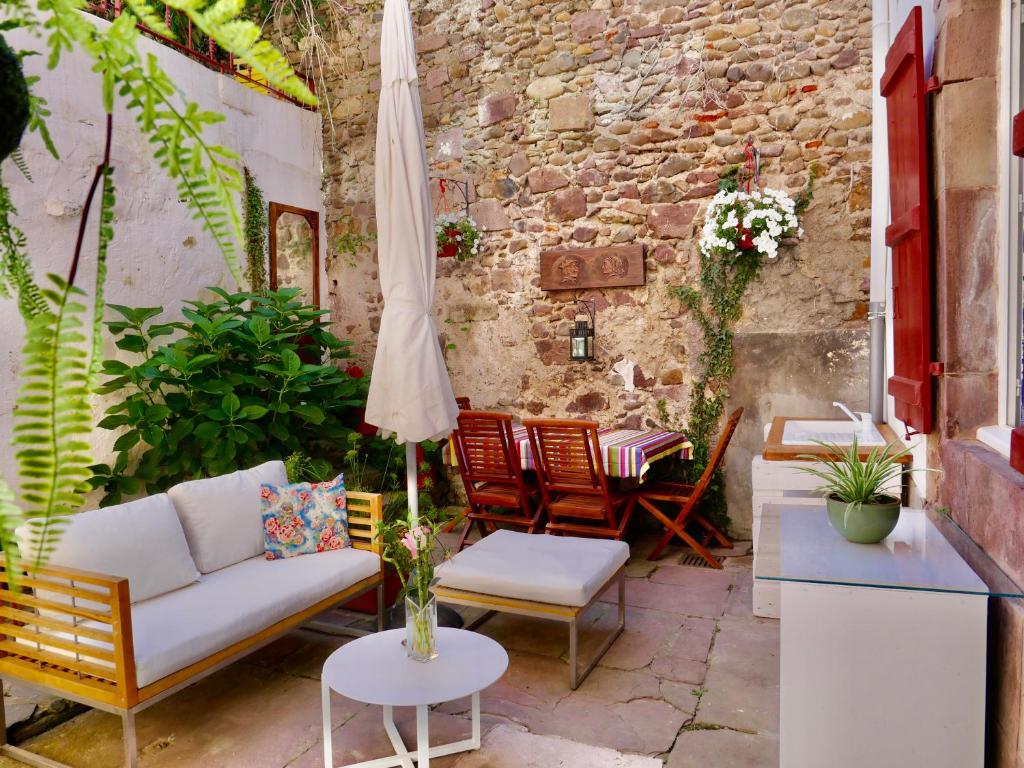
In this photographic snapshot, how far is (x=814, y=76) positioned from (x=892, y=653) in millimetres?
4151

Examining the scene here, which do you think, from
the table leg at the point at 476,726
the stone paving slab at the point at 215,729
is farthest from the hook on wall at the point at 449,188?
the table leg at the point at 476,726

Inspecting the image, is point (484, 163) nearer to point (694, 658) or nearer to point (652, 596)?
point (652, 596)

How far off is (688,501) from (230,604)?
9.26 feet

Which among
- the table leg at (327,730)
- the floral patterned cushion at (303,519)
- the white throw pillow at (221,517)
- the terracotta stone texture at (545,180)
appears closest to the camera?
the table leg at (327,730)

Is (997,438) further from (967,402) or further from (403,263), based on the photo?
(403,263)

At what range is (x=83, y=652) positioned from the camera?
248 centimetres

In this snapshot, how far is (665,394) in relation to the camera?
543 centimetres

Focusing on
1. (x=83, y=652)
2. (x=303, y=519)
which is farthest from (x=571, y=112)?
(x=83, y=652)

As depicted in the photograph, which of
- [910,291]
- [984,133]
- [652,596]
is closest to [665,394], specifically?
[652,596]

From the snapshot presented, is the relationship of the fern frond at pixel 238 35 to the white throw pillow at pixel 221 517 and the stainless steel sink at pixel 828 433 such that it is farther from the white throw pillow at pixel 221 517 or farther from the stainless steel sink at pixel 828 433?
the stainless steel sink at pixel 828 433

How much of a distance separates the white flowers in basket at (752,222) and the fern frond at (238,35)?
4.62 m

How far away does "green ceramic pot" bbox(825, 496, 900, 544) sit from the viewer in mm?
2219

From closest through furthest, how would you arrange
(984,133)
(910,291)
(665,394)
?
(984,133) < (910,291) < (665,394)

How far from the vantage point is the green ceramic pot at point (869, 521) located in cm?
222
